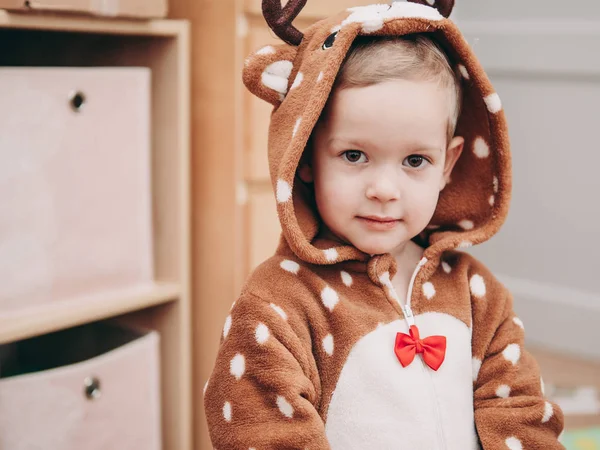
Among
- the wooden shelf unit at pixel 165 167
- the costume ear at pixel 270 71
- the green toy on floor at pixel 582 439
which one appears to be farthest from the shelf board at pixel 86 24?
the green toy on floor at pixel 582 439

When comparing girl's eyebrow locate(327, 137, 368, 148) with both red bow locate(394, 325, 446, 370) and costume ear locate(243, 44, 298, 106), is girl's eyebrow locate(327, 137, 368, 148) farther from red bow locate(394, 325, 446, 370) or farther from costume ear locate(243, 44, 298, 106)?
red bow locate(394, 325, 446, 370)

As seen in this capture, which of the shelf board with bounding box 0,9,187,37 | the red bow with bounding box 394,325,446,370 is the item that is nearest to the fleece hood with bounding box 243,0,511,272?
the red bow with bounding box 394,325,446,370

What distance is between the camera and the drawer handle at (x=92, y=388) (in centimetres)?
123

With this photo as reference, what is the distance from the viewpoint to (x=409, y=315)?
88cm

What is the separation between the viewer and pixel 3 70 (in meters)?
1.11

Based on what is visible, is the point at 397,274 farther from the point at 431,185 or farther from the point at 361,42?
the point at 361,42

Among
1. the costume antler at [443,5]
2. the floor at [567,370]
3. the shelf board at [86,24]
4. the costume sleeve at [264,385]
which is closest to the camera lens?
the costume sleeve at [264,385]

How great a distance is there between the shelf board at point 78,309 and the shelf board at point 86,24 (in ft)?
1.43

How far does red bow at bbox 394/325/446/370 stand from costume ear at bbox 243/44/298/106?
315 millimetres

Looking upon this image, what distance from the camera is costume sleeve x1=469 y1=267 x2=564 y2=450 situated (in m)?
0.88

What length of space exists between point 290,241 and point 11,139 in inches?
21.2

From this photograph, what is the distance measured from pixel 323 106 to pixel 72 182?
22.3 inches

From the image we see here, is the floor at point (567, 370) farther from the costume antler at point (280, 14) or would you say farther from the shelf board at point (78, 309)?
the costume antler at point (280, 14)

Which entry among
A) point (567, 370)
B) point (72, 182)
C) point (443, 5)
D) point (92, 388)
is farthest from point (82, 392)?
point (567, 370)
